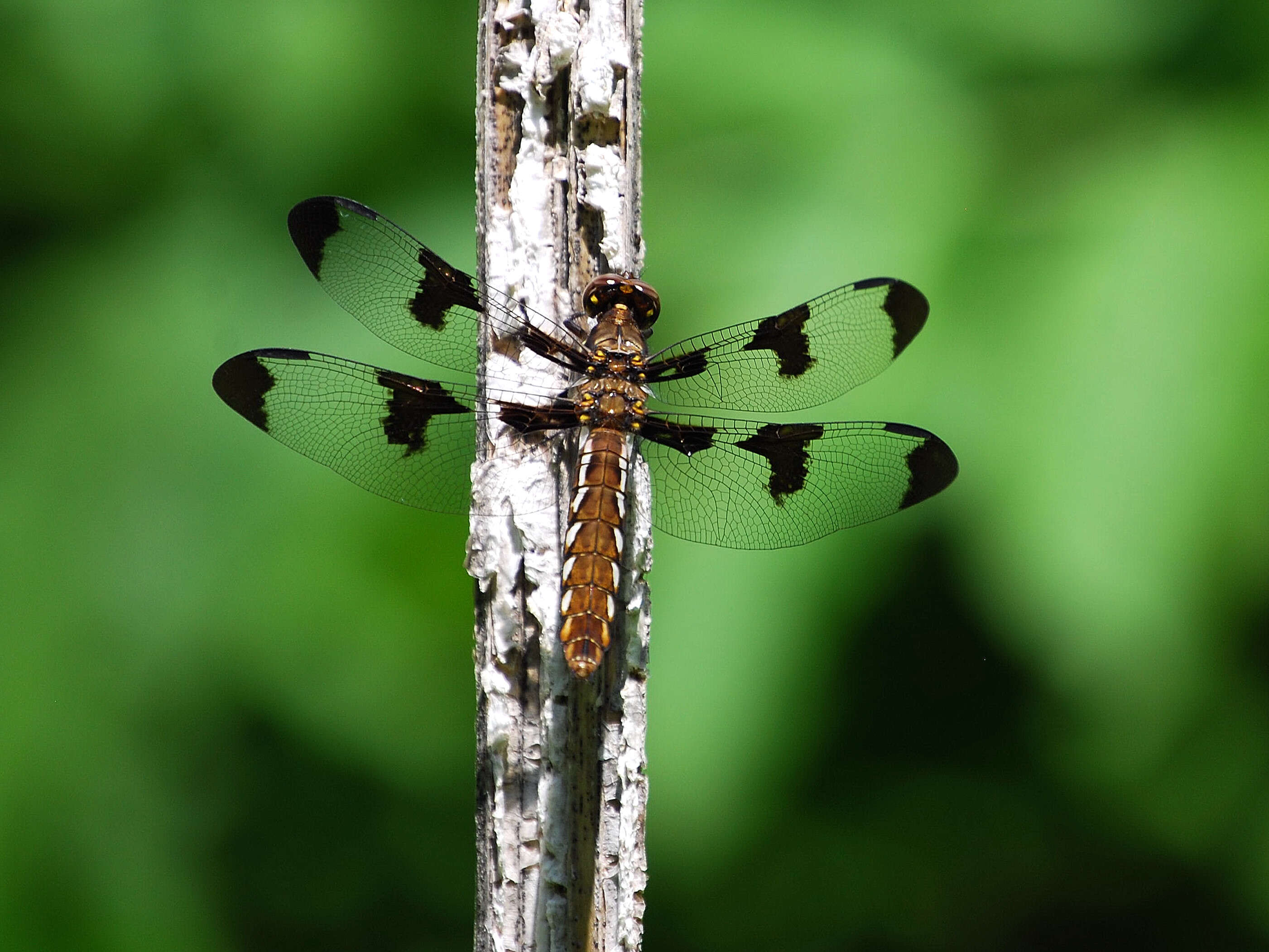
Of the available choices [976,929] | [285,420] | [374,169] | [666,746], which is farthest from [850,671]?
[374,169]

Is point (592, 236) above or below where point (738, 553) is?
above

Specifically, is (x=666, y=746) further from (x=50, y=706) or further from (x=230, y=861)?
(x=50, y=706)

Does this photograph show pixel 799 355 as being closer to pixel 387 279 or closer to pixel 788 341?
pixel 788 341

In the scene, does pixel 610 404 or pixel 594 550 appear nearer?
pixel 594 550

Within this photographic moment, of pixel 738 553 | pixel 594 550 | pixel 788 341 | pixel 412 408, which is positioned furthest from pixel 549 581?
pixel 738 553

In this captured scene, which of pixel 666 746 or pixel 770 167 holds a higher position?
pixel 770 167

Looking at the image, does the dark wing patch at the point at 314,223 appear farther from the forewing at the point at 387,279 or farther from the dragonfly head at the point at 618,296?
the dragonfly head at the point at 618,296

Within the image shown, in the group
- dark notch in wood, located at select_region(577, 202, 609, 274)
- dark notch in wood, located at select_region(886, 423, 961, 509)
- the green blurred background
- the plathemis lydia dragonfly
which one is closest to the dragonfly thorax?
the plathemis lydia dragonfly
